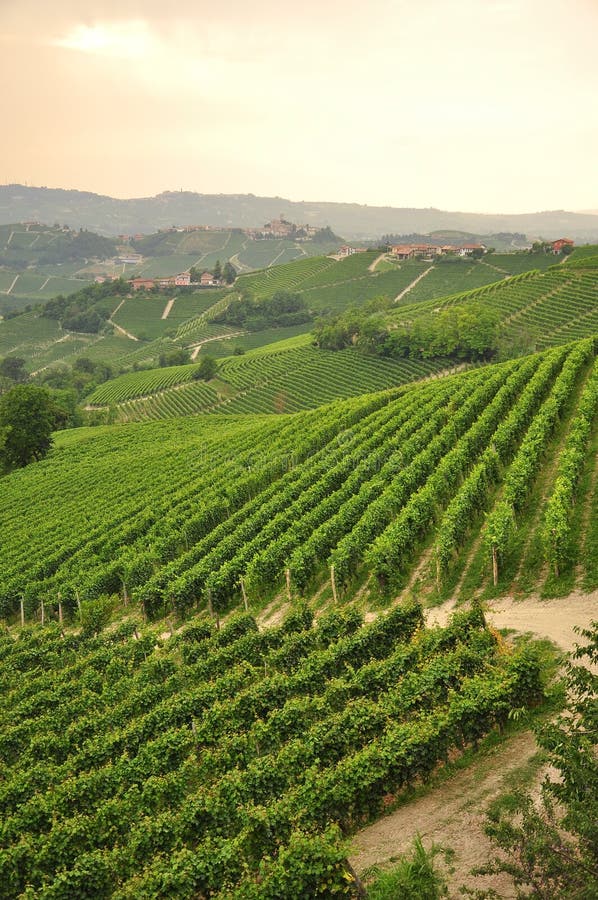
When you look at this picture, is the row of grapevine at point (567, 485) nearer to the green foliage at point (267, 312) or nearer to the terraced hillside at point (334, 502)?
the terraced hillside at point (334, 502)

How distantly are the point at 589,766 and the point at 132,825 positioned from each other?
→ 968cm

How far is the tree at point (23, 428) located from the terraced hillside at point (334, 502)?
16514 mm

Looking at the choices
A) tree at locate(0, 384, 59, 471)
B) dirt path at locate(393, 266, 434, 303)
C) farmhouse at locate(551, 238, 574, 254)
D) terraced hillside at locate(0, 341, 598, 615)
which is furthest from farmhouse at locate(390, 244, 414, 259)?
terraced hillside at locate(0, 341, 598, 615)

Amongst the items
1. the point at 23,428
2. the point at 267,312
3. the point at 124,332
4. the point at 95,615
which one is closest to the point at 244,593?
the point at 95,615

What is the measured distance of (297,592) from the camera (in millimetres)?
27703

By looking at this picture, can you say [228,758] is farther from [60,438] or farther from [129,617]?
[60,438]

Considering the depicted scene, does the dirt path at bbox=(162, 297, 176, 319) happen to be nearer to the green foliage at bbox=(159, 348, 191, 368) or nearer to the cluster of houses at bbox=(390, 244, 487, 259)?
the green foliage at bbox=(159, 348, 191, 368)

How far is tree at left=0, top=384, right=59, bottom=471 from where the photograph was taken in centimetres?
7262

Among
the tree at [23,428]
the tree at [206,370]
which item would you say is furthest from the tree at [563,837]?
the tree at [206,370]

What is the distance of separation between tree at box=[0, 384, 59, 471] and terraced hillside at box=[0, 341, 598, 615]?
16.5 m

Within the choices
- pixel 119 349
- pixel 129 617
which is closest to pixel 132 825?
pixel 129 617

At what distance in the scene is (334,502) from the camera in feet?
108

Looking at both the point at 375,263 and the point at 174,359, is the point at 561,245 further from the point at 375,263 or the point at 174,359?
the point at 174,359

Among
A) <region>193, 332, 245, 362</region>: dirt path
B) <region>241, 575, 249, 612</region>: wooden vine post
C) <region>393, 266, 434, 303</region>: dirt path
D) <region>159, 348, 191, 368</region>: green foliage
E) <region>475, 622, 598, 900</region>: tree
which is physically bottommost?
<region>241, 575, 249, 612</region>: wooden vine post
